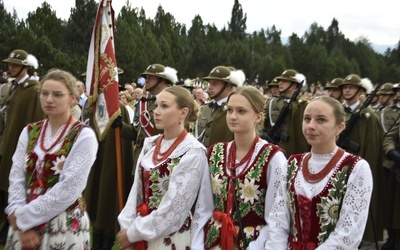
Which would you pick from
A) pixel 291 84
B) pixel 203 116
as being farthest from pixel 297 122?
pixel 203 116

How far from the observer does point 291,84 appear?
9.00 meters

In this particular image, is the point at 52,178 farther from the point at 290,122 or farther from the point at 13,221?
the point at 290,122

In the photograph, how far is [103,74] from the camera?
621 centimetres

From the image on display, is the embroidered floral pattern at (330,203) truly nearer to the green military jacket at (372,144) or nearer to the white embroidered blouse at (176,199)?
the white embroidered blouse at (176,199)

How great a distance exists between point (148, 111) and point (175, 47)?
46.3 m

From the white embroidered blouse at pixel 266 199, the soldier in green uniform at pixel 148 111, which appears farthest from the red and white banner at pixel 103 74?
the white embroidered blouse at pixel 266 199

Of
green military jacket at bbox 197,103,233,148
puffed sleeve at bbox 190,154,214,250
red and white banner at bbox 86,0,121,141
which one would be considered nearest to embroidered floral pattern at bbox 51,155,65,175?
puffed sleeve at bbox 190,154,214,250

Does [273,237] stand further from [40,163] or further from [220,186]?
[40,163]

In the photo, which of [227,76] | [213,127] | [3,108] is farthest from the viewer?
[3,108]

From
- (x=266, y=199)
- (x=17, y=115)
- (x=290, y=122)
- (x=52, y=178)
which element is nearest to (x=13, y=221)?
(x=52, y=178)

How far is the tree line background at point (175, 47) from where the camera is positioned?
3184 cm

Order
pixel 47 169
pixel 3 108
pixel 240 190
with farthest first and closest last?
pixel 3 108, pixel 47 169, pixel 240 190

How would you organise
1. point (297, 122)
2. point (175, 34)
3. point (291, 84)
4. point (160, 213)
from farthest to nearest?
point (175, 34) → point (291, 84) → point (297, 122) → point (160, 213)

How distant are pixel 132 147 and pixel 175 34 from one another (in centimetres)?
4865
